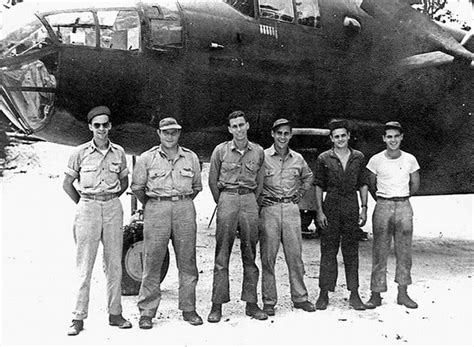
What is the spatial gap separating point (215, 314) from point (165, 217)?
1.11m

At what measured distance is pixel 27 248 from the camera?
9.13 metres

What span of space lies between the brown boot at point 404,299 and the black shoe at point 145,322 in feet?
9.07

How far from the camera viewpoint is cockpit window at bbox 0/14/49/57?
5.79 meters

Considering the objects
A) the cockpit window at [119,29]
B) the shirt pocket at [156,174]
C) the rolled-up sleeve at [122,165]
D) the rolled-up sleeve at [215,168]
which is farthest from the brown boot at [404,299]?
the cockpit window at [119,29]

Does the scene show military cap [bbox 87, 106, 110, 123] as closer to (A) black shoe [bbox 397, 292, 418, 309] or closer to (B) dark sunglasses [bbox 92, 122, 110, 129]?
(B) dark sunglasses [bbox 92, 122, 110, 129]

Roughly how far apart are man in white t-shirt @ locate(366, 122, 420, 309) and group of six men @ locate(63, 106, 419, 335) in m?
0.01

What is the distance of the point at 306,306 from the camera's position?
6.00m

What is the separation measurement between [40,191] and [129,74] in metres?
11.2

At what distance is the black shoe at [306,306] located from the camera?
5992 millimetres

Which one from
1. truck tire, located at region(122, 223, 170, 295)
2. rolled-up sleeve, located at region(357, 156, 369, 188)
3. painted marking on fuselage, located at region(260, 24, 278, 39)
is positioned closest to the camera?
rolled-up sleeve, located at region(357, 156, 369, 188)

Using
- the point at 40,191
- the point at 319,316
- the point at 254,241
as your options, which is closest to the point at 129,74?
the point at 254,241

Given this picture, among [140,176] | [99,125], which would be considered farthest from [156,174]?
[99,125]

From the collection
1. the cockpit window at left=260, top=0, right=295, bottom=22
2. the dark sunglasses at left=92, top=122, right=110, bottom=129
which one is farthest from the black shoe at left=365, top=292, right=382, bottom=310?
the cockpit window at left=260, top=0, right=295, bottom=22

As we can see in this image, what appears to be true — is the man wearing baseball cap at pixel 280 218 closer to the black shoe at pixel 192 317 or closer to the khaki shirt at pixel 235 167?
the khaki shirt at pixel 235 167
